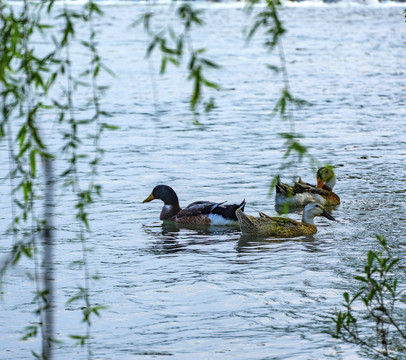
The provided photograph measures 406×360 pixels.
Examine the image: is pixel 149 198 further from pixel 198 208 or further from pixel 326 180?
pixel 326 180

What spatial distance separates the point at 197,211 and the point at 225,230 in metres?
0.48

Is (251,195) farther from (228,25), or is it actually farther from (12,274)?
(228,25)

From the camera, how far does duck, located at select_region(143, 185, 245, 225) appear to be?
1210 centimetres

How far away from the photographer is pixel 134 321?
26.6ft

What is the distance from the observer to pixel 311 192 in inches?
526

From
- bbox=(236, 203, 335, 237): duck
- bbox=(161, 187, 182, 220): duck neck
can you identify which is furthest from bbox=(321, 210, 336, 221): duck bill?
bbox=(161, 187, 182, 220): duck neck

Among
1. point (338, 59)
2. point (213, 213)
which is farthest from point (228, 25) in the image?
point (213, 213)

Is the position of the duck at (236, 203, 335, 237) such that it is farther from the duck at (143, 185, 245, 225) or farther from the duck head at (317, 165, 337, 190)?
the duck head at (317, 165, 337, 190)

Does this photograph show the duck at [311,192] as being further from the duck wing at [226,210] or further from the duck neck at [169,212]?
the duck neck at [169,212]

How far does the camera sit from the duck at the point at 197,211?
12.1 meters

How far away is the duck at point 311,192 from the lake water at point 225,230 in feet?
0.99

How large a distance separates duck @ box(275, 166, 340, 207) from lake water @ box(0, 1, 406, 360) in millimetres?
303

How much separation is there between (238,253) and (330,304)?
250 centimetres

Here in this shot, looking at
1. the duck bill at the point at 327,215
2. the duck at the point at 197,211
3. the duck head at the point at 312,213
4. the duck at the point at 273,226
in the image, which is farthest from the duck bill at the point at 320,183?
the duck at the point at 273,226
